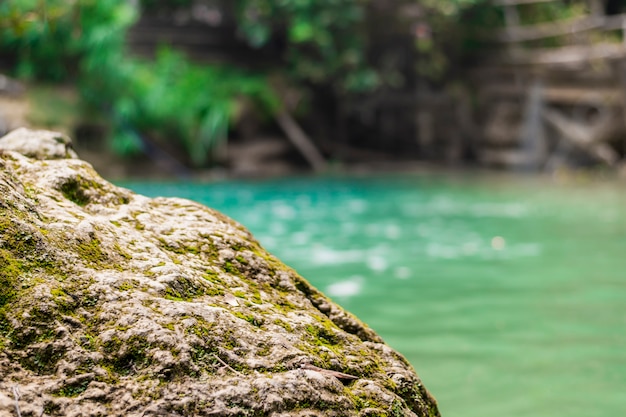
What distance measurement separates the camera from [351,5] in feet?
58.1

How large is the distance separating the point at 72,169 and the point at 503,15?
18.3 m

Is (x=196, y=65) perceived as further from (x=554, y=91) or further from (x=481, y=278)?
(x=481, y=278)

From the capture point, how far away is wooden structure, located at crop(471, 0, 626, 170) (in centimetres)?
1556

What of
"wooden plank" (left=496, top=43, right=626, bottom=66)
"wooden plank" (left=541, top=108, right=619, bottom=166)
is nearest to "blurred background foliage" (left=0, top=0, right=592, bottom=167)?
"wooden plank" (left=496, top=43, right=626, bottom=66)

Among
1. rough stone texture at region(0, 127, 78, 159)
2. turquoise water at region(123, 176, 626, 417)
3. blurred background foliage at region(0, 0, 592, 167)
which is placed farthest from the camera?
blurred background foliage at region(0, 0, 592, 167)

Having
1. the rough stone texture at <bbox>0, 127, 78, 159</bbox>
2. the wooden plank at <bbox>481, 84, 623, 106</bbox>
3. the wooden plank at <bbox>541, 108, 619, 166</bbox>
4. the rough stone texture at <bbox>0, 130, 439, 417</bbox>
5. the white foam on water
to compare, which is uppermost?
the wooden plank at <bbox>481, 84, 623, 106</bbox>

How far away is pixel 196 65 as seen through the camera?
62.1 feet

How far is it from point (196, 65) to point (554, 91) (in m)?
8.78

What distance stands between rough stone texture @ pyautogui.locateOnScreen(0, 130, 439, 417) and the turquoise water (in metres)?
1.19

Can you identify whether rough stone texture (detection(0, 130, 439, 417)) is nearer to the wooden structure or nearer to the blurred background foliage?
the wooden structure

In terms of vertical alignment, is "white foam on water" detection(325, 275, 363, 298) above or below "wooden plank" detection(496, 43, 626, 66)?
below

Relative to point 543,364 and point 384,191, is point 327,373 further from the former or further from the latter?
point 384,191

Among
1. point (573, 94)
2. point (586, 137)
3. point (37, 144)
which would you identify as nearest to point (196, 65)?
point (573, 94)

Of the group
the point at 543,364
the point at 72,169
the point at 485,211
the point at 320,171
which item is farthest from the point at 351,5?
the point at 72,169
